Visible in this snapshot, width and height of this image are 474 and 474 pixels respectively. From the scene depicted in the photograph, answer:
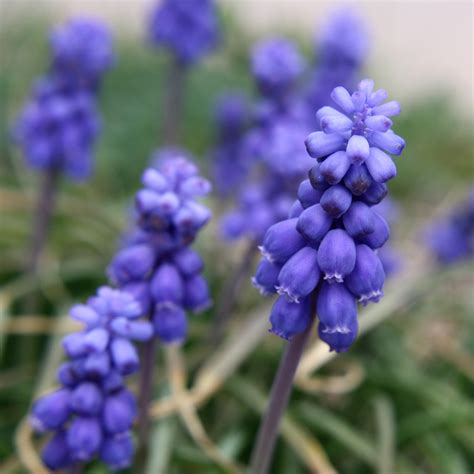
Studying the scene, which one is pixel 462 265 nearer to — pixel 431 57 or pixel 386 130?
pixel 386 130

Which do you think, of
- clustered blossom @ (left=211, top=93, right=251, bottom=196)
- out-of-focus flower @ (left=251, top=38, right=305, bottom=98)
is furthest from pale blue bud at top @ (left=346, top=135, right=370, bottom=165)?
clustered blossom @ (left=211, top=93, right=251, bottom=196)

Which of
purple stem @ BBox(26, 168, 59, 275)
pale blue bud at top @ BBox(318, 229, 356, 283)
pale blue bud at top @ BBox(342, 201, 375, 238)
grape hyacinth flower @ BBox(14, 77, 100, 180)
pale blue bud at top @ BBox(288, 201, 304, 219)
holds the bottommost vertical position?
pale blue bud at top @ BBox(318, 229, 356, 283)

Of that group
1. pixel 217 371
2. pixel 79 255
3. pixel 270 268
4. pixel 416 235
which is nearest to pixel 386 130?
pixel 270 268

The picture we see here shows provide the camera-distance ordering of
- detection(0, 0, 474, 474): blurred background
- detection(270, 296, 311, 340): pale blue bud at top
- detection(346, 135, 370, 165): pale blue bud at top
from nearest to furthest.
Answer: detection(346, 135, 370, 165): pale blue bud at top, detection(270, 296, 311, 340): pale blue bud at top, detection(0, 0, 474, 474): blurred background

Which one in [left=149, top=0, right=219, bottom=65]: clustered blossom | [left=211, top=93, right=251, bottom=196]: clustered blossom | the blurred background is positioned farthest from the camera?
[left=211, top=93, right=251, bottom=196]: clustered blossom

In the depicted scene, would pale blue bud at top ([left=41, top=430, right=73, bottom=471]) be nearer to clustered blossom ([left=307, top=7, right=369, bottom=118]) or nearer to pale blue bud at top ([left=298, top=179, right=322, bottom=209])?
pale blue bud at top ([left=298, top=179, right=322, bottom=209])

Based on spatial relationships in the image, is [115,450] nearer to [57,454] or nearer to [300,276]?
[57,454]

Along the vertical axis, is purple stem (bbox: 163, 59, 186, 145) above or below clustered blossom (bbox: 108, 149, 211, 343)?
above

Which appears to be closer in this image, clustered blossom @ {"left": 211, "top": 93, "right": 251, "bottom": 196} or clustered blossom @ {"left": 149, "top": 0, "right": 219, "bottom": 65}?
clustered blossom @ {"left": 149, "top": 0, "right": 219, "bottom": 65}
